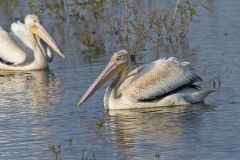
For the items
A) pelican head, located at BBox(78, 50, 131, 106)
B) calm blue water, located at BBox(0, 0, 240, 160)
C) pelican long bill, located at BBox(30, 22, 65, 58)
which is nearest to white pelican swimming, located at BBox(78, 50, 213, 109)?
pelican head, located at BBox(78, 50, 131, 106)

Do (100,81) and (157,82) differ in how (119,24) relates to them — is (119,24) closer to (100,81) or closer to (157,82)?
(157,82)

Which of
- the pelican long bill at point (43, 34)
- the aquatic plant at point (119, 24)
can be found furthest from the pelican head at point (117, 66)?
the pelican long bill at point (43, 34)

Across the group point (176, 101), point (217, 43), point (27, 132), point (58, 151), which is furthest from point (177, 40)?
point (58, 151)

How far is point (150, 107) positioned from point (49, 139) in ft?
5.52

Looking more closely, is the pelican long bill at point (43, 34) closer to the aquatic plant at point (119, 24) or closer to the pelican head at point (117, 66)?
the aquatic plant at point (119, 24)

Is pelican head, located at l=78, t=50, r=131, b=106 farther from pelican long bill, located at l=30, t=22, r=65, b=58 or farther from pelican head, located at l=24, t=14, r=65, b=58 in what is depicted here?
pelican head, located at l=24, t=14, r=65, b=58

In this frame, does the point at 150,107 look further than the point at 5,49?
No

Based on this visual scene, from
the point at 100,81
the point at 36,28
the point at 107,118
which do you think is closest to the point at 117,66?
A: the point at 100,81

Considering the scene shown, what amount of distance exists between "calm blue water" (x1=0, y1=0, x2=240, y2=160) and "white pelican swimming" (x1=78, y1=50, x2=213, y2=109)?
124 mm

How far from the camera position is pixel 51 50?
45.4 ft

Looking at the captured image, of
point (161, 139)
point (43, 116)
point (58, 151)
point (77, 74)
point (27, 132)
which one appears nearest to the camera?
point (58, 151)

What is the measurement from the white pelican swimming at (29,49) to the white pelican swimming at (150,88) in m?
3.28

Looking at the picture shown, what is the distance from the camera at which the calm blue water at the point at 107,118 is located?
8.41 meters

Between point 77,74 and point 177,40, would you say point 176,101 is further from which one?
point 177,40
